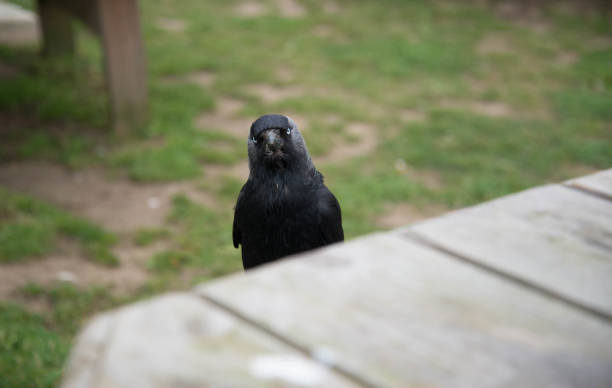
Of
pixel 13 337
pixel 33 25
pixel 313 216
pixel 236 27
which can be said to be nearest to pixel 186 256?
pixel 13 337

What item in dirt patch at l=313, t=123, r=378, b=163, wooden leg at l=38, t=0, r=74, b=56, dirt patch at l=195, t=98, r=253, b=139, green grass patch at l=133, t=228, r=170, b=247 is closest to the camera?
green grass patch at l=133, t=228, r=170, b=247

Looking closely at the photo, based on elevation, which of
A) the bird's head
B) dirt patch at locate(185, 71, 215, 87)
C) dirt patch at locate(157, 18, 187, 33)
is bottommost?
dirt patch at locate(185, 71, 215, 87)

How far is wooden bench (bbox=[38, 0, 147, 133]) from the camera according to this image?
17.7ft

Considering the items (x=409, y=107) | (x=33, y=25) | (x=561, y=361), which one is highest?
(x=33, y=25)

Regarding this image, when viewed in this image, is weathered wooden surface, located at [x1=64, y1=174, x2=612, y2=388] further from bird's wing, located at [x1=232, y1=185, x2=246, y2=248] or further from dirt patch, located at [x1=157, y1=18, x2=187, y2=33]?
Answer: dirt patch, located at [x1=157, y1=18, x2=187, y2=33]

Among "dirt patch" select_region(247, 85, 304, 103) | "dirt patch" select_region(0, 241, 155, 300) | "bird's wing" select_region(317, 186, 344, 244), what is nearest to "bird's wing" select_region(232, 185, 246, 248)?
"bird's wing" select_region(317, 186, 344, 244)

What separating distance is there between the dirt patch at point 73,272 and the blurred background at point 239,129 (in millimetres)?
13

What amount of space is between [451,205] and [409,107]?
2050 mm

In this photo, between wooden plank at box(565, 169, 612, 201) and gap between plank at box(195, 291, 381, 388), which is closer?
gap between plank at box(195, 291, 381, 388)

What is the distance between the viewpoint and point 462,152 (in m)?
5.71

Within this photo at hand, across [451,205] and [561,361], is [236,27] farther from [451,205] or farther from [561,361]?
[561,361]

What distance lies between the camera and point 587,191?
4.44 ft

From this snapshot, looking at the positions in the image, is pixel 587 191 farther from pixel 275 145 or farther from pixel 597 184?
pixel 275 145

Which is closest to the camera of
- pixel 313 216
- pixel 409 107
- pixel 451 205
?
pixel 313 216
